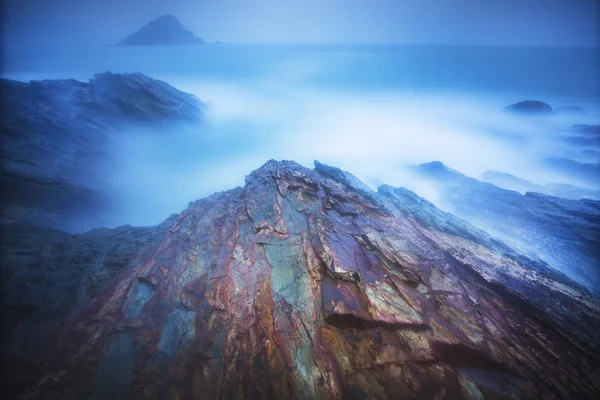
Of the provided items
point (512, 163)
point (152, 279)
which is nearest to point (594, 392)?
point (152, 279)

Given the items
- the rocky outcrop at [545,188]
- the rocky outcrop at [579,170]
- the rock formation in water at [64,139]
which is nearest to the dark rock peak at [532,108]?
the rocky outcrop at [579,170]

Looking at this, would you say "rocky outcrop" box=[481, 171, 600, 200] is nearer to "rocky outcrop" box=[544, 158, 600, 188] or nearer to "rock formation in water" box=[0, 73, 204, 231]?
"rocky outcrop" box=[544, 158, 600, 188]

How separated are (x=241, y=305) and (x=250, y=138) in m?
63.3

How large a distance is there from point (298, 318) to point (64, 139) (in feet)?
101

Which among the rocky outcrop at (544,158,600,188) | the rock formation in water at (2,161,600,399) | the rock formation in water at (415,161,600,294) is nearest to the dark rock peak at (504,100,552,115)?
the rocky outcrop at (544,158,600,188)

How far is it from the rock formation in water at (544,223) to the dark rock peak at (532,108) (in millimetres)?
81615

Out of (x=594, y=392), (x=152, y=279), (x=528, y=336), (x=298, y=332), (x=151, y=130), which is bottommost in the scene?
(x=594, y=392)

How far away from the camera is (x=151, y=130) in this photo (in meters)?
40.0

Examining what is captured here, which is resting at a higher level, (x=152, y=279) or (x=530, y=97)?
(x=530, y=97)

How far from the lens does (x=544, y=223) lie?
775 inches

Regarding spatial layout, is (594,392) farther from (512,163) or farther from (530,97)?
(530,97)

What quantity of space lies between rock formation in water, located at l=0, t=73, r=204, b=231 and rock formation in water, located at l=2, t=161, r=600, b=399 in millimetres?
7595

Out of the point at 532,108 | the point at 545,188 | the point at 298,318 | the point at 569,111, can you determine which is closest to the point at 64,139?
the point at 298,318

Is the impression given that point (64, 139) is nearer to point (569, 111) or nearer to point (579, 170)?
point (579, 170)
